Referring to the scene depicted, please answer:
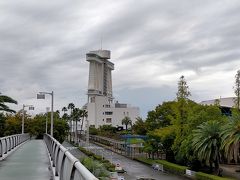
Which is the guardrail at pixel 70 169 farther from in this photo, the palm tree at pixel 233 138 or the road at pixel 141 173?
the road at pixel 141 173

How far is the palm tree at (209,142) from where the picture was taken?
43.2 meters

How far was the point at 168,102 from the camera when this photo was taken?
69.8m

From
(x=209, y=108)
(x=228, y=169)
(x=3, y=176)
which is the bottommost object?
(x=228, y=169)

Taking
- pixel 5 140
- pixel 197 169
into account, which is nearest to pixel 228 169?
pixel 197 169

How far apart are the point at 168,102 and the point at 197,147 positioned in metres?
26.2

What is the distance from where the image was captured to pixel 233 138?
3534 cm

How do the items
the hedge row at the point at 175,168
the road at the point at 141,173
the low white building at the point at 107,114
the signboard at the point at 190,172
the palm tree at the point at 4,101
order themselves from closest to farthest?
the palm tree at the point at 4,101
the signboard at the point at 190,172
the hedge row at the point at 175,168
the road at the point at 141,173
the low white building at the point at 107,114

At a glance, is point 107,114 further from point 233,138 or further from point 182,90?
point 233,138

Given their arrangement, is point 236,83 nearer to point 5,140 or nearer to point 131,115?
point 5,140

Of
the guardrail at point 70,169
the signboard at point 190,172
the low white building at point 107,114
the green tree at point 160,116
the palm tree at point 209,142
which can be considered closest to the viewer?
the guardrail at point 70,169

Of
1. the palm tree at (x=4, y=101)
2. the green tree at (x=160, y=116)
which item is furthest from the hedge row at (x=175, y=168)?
the palm tree at (x=4, y=101)

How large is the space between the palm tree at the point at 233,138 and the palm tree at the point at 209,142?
5745mm

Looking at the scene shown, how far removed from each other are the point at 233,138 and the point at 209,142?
8113 millimetres

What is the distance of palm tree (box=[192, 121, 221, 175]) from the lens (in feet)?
142
